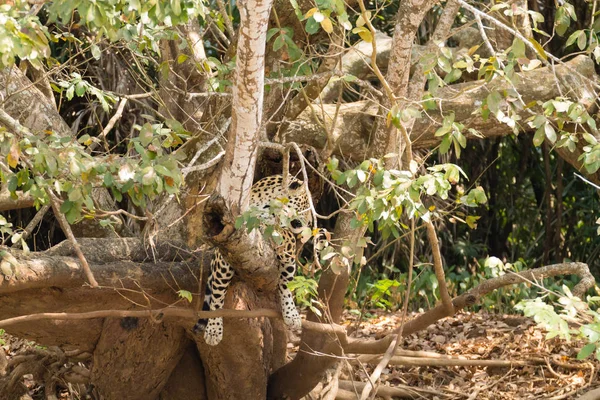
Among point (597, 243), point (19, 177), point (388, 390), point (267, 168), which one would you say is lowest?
point (597, 243)

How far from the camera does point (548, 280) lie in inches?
322

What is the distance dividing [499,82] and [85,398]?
3904mm

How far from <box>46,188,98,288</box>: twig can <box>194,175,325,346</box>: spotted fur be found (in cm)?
72

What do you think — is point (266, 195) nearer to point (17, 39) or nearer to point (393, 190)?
point (393, 190)

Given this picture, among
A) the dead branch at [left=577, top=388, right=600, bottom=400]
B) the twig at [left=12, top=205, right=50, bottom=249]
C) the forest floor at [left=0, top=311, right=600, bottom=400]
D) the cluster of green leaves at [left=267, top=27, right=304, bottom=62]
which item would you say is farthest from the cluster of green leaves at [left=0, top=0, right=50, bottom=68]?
the dead branch at [left=577, top=388, right=600, bottom=400]

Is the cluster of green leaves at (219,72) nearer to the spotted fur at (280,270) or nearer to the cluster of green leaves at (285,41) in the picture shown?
the cluster of green leaves at (285,41)

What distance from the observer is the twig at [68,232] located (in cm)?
372

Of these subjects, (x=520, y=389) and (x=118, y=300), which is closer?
(x=118, y=300)

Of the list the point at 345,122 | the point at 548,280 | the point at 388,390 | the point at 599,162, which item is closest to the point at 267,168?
the point at 345,122

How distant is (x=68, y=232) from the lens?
12.9 ft

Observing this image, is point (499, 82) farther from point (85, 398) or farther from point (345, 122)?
point (85, 398)

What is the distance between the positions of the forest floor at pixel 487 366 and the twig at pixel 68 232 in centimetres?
186

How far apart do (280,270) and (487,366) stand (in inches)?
77.4

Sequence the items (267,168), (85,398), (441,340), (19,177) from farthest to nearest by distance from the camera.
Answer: (441,340) < (85,398) < (267,168) < (19,177)
